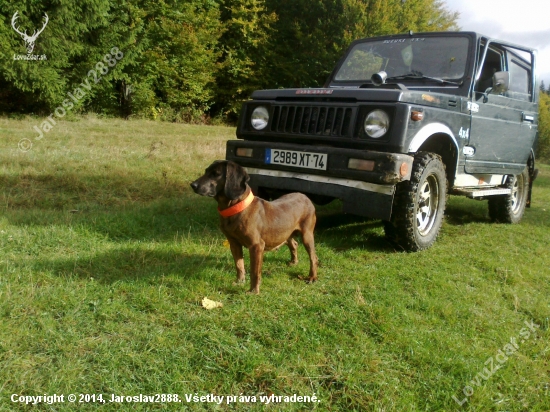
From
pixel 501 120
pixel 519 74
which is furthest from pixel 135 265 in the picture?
pixel 519 74

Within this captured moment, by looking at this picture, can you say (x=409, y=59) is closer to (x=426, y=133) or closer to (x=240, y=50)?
(x=426, y=133)

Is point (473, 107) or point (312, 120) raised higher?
point (473, 107)

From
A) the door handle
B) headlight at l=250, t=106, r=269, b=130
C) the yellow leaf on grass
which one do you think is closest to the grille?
headlight at l=250, t=106, r=269, b=130

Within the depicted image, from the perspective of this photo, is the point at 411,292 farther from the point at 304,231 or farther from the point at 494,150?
the point at 494,150

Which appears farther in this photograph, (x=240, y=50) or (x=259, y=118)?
(x=240, y=50)

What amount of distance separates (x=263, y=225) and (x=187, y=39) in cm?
2067

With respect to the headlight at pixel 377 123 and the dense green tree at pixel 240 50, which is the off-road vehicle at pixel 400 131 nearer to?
the headlight at pixel 377 123

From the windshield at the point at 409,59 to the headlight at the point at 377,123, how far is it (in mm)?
1418

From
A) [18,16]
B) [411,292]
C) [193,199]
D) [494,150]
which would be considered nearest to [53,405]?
[411,292]

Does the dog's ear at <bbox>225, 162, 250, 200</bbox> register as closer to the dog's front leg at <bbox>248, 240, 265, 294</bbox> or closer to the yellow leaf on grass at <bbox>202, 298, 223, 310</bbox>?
the dog's front leg at <bbox>248, 240, 265, 294</bbox>

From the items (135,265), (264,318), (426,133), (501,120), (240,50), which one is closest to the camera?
(264,318)

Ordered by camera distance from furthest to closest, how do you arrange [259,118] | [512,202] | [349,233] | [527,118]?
[512,202] → [527,118] → [349,233] → [259,118]

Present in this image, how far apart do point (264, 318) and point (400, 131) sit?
6.87ft

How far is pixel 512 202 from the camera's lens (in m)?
6.54
